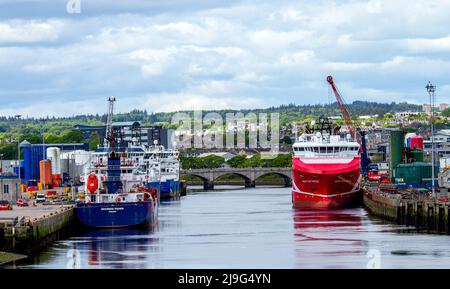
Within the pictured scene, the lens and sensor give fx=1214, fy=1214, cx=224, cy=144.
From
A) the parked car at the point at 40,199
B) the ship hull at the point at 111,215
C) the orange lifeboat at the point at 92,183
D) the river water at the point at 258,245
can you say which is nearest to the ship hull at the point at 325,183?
the river water at the point at 258,245

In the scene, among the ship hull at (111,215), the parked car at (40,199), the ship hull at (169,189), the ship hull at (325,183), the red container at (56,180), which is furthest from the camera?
the red container at (56,180)

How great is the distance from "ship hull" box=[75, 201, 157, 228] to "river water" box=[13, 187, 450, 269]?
129 cm

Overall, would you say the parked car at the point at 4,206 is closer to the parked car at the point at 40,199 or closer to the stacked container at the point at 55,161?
the parked car at the point at 40,199

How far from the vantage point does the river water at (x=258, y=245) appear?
204 ft

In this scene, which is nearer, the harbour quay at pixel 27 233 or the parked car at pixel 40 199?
the harbour quay at pixel 27 233

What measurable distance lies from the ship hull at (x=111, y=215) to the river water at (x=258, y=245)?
1294 millimetres

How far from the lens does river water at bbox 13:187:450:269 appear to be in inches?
2452

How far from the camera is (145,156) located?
18150 centimetres

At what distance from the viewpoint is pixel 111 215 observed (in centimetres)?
9400

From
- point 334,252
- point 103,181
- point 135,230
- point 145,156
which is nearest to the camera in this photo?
point 334,252

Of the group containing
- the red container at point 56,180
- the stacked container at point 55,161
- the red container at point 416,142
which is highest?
the red container at point 416,142
